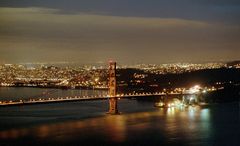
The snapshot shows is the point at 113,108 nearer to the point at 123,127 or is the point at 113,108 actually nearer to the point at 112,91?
the point at 112,91

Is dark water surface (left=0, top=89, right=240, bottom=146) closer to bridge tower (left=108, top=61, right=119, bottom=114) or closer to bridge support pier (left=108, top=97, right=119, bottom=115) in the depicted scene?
bridge support pier (left=108, top=97, right=119, bottom=115)

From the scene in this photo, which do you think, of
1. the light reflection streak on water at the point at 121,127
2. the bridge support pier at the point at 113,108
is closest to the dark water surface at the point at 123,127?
the light reflection streak on water at the point at 121,127

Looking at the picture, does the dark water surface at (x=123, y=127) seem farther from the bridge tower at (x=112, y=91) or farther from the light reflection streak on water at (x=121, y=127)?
the bridge tower at (x=112, y=91)

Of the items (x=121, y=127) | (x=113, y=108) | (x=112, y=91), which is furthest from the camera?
(x=112, y=91)

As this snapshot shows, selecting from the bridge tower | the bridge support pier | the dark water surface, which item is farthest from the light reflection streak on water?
the bridge tower

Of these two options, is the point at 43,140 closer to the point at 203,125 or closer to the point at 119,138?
the point at 119,138

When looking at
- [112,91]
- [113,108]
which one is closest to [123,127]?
[113,108]

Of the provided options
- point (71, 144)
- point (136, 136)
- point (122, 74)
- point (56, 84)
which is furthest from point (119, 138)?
point (122, 74)

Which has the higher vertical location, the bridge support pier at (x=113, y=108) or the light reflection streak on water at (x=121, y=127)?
the bridge support pier at (x=113, y=108)
